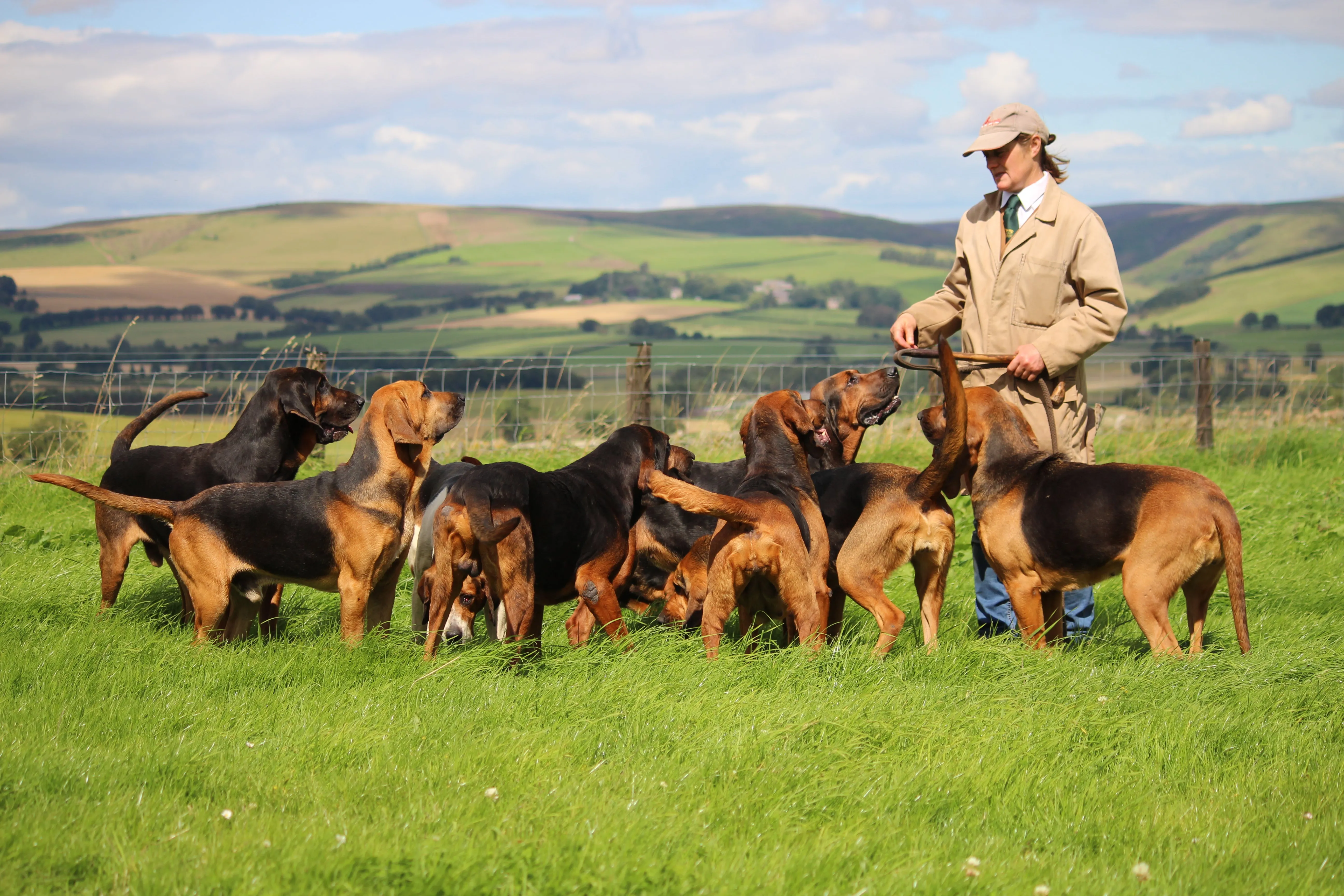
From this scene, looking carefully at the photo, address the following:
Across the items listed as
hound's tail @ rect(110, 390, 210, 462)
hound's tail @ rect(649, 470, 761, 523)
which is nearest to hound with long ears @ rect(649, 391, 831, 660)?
hound's tail @ rect(649, 470, 761, 523)

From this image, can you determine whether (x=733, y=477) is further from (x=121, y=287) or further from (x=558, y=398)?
(x=121, y=287)

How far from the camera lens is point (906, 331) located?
6.04 meters

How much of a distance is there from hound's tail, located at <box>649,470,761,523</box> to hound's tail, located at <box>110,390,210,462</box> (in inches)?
122

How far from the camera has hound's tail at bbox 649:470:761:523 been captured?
460 cm

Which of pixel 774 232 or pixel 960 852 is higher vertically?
pixel 774 232

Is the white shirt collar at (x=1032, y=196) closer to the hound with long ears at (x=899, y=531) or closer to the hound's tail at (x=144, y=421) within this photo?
the hound with long ears at (x=899, y=531)

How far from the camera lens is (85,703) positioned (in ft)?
13.7

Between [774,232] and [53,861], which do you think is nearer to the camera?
[53,861]

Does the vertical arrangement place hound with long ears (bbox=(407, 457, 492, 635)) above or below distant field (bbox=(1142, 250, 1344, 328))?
below

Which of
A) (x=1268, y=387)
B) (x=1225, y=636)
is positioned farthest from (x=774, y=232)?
(x=1225, y=636)

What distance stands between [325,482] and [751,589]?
2.20m

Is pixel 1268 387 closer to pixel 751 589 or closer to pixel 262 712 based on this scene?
pixel 751 589

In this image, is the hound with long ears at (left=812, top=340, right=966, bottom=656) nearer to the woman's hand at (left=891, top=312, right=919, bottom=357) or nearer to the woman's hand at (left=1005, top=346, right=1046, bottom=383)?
the woman's hand at (left=1005, top=346, right=1046, bottom=383)

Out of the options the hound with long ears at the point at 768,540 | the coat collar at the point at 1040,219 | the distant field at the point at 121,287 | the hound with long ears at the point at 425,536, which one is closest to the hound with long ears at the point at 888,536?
the hound with long ears at the point at 768,540
